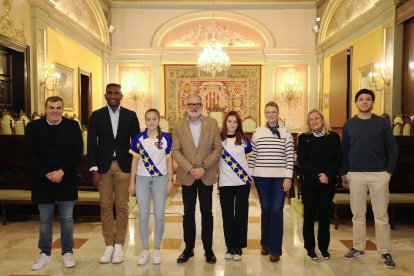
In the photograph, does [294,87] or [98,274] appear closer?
[98,274]

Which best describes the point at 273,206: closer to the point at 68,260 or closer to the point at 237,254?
the point at 237,254

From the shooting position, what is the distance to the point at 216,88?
12.6 metres

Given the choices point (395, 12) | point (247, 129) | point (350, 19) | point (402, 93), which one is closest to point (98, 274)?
point (402, 93)

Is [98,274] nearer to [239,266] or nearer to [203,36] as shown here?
[239,266]

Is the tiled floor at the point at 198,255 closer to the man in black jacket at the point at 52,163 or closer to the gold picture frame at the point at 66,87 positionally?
the man in black jacket at the point at 52,163

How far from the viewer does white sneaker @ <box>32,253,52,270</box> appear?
11.2ft

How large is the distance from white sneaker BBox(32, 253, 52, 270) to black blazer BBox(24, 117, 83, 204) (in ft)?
1.62

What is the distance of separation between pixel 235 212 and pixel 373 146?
1.32 m

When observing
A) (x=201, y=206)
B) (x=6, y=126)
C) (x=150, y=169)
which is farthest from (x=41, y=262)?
(x=6, y=126)

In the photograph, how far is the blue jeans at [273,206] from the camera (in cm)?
349

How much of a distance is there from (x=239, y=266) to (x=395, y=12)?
236 inches

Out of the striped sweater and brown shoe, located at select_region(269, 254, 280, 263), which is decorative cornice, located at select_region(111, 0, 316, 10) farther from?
brown shoe, located at select_region(269, 254, 280, 263)

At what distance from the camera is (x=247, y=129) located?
10391 millimetres

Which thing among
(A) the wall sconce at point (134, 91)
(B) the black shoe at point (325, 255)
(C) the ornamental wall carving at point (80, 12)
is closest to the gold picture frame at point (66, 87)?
(C) the ornamental wall carving at point (80, 12)
